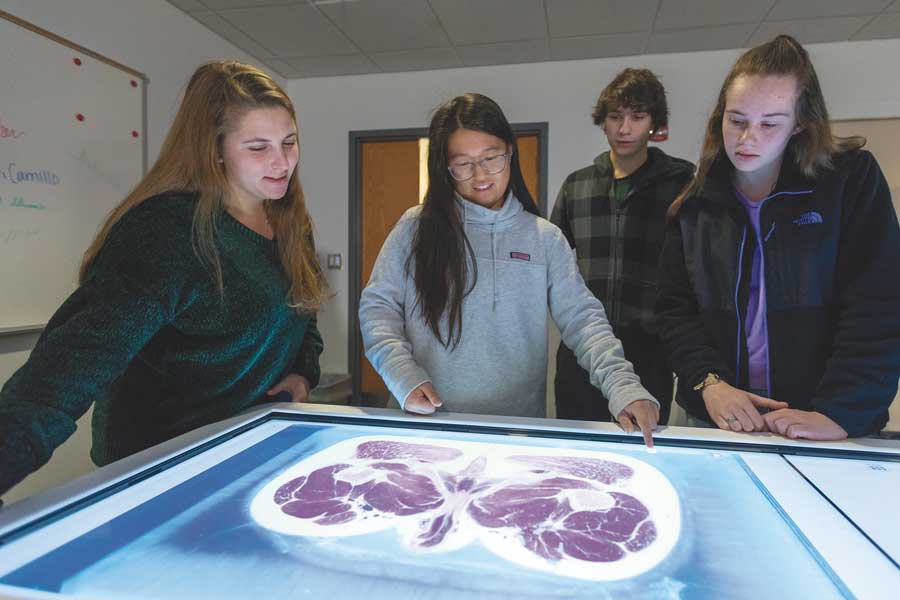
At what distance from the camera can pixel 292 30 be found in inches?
110

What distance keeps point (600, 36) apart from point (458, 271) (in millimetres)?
2326

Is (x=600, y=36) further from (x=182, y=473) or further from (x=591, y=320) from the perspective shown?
(x=182, y=473)

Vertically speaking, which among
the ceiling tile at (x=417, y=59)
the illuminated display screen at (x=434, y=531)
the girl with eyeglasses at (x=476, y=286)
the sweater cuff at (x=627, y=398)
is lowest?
the illuminated display screen at (x=434, y=531)

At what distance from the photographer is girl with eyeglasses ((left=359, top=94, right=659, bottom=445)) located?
1087 mm

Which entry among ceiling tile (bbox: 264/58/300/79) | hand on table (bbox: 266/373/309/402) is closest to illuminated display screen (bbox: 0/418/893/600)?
hand on table (bbox: 266/373/309/402)

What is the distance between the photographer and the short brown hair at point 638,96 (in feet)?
5.16

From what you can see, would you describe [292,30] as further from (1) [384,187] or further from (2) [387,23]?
(1) [384,187]

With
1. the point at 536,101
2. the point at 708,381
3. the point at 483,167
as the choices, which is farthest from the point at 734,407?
the point at 536,101

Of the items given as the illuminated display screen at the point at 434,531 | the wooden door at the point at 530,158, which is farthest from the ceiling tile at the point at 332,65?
the illuminated display screen at the point at 434,531

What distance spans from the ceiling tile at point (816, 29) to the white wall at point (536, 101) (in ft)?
0.33

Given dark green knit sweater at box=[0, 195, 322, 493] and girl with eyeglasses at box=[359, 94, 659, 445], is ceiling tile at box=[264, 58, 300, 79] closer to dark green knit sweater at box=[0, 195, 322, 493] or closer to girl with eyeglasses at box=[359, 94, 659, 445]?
girl with eyeglasses at box=[359, 94, 659, 445]

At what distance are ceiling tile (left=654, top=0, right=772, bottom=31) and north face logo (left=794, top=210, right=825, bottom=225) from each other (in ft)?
6.55

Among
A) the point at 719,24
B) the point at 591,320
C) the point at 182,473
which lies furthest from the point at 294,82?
the point at 182,473

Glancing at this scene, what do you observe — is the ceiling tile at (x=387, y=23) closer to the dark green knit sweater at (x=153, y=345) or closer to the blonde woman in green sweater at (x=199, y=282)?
the blonde woman in green sweater at (x=199, y=282)
